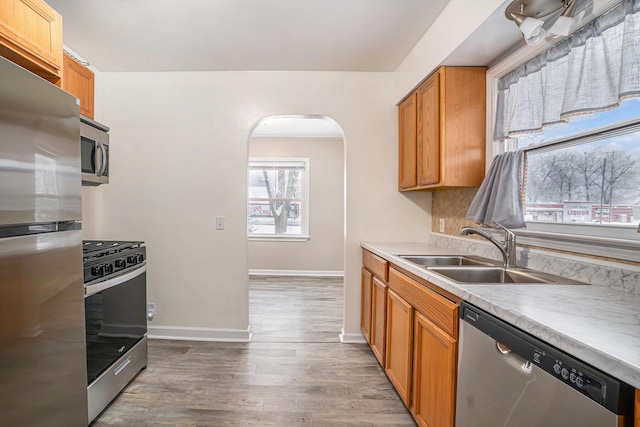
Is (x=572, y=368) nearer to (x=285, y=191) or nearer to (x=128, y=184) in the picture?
(x=128, y=184)

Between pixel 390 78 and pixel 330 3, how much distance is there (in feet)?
3.66

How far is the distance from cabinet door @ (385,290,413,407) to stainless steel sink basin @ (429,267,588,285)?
305mm

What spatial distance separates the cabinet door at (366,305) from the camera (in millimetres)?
2602

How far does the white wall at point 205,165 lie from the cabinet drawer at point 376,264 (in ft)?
0.49

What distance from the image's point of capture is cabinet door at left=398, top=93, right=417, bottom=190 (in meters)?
2.49

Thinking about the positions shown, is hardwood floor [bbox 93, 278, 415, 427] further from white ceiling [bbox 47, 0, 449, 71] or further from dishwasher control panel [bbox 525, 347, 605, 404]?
white ceiling [bbox 47, 0, 449, 71]

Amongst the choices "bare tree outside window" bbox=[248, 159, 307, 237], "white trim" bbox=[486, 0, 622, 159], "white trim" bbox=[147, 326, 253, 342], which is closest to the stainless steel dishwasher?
"white trim" bbox=[486, 0, 622, 159]

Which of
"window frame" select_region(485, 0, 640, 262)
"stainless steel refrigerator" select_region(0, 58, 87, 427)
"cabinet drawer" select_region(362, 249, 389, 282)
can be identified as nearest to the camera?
"stainless steel refrigerator" select_region(0, 58, 87, 427)

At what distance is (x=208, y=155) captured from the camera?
283 cm

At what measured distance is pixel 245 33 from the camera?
2217 millimetres

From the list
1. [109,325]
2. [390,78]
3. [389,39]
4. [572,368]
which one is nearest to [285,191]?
[390,78]

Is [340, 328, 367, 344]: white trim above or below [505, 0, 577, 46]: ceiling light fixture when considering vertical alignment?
below

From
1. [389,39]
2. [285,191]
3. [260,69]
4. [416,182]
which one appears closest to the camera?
[389,39]

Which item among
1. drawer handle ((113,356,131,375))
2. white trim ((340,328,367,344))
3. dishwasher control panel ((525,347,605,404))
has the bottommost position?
white trim ((340,328,367,344))
